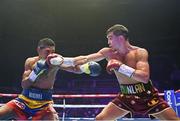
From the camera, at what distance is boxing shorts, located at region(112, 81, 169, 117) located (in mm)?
2625

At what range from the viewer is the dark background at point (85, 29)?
9398mm

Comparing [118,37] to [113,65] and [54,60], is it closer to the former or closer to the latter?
[113,65]

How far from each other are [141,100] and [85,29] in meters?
7.75

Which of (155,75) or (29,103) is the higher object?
(155,75)

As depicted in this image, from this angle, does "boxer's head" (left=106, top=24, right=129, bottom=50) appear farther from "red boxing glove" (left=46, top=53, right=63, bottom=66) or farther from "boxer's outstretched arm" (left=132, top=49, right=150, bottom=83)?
"red boxing glove" (left=46, top=53, right=63, bottom=66)

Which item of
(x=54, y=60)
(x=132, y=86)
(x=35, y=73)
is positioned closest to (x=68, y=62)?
(x=54, y=60)

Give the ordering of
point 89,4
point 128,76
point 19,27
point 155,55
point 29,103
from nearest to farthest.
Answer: point 128,76
point 29,103
point 89,4
point 19,27
point 155,55

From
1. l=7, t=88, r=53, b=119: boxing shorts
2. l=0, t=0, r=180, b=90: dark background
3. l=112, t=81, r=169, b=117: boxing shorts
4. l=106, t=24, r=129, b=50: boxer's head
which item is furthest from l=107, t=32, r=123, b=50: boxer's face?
l=0, t=0, r=180, b=90: dark background

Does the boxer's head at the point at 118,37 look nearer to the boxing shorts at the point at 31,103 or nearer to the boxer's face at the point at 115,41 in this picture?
the boxer's face at the point at 115,41

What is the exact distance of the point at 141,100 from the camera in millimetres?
2648

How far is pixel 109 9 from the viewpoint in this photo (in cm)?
951

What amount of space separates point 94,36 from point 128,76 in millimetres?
7856

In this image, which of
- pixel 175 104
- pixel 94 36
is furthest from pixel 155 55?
pixel 175 104

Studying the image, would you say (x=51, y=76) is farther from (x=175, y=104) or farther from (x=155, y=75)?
(x=155, y=75)
